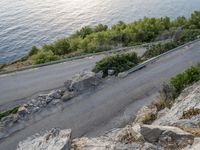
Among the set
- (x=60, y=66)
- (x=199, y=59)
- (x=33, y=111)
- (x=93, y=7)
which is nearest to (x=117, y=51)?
(x=60, y=66)

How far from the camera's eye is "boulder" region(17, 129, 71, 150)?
1519 centimetres

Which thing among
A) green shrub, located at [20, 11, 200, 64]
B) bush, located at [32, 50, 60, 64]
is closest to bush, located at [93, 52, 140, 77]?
bush, located at [32, 50, 60, 64]

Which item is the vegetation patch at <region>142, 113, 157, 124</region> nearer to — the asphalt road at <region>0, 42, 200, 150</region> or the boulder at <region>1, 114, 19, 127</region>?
the asphalt road at <region>0, 42, 200, 150</region>

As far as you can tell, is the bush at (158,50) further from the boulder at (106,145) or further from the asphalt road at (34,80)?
the boulder at (106,145)

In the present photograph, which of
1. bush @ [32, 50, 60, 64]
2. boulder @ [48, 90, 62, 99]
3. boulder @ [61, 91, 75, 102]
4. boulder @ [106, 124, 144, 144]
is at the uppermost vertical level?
bush @ [32, 50, 60, 64]

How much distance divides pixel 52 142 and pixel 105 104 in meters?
9.80

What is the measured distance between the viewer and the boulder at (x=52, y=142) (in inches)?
598

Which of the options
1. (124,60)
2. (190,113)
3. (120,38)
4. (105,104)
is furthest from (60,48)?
(190,113)

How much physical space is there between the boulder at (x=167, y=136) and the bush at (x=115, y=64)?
52.4 feet

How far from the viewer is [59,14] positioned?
8050 cm

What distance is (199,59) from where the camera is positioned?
33.0 m

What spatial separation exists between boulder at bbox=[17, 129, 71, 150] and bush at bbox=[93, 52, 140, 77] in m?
14.3

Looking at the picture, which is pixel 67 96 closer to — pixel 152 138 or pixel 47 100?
pixel 47 100

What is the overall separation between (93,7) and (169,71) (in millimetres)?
55540
